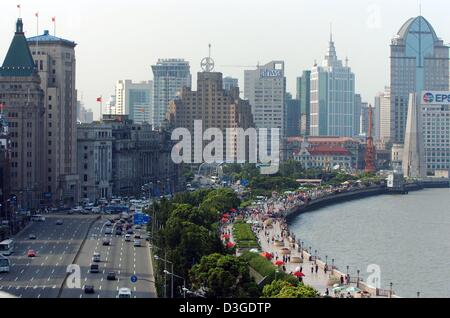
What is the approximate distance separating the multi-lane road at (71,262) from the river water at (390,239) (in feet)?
10.2

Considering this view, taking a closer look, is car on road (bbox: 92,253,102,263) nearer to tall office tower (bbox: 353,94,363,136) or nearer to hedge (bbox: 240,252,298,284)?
hedge (bbox: 240,252,298,284)

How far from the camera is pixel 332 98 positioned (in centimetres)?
7538

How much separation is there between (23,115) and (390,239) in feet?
26.5

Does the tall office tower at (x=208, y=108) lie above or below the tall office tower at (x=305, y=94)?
below

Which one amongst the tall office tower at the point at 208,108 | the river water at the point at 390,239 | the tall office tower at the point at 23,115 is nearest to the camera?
the river water at the point at 390,239

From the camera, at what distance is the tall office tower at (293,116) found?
72.4 meters

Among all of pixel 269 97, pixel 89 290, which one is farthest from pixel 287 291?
pixel 269 97

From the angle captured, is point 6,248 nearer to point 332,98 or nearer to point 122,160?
point 122,160

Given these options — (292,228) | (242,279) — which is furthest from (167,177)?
(242,279)

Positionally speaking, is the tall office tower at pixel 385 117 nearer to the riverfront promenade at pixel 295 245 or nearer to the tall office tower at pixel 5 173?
the riverfront promenade at pixel 295 245

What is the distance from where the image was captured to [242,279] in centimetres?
1070

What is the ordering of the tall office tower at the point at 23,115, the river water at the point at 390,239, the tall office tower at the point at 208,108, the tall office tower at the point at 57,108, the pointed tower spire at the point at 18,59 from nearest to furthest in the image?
1. the river water at the point at 390,239
2. the tall office tower at the point at 23,115
3. the pointed tower spire at the point at 18,59
4. the tall office tower at the point at 57,108
5. the tall office tower at the point at 208,108

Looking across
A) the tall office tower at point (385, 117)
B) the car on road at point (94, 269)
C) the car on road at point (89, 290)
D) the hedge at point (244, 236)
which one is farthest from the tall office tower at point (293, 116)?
the car on road at point (89, 290)

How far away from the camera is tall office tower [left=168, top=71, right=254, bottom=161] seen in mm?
44531
